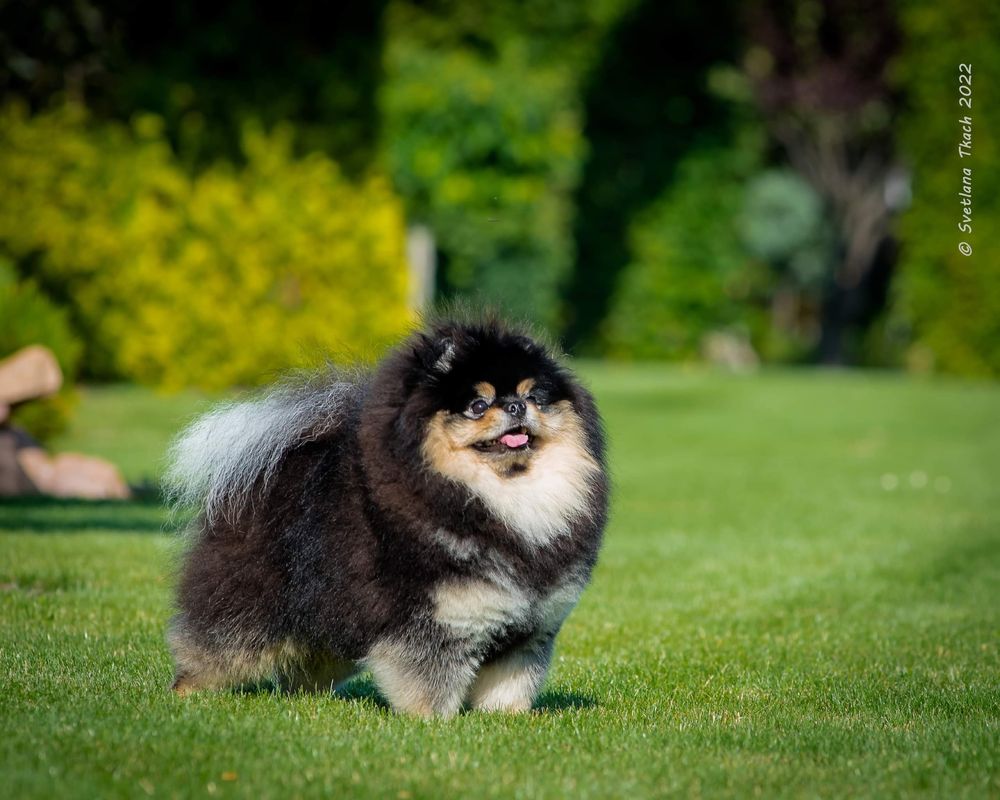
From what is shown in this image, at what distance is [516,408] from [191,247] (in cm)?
1430

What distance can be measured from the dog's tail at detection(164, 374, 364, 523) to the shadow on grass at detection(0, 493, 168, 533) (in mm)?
4320

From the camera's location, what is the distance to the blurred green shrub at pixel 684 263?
25.7m

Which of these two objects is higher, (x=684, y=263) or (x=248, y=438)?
(x=248, y=438)

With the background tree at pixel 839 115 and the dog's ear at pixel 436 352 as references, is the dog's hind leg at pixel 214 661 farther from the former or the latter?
the background tree at pixel 839 115

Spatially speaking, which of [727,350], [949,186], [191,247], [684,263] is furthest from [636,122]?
[191,247]

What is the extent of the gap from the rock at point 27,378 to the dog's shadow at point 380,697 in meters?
6.47

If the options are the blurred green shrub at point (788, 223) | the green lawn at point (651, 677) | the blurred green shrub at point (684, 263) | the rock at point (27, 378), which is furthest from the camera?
the blurred green shrub at point (788, 223)

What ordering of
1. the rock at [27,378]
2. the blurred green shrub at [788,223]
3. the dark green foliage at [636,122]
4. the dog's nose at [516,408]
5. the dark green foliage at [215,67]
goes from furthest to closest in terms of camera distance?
the blurred green shrub at [788,223] → the dark green foliage at [636,122] → the dark green foliage at [215,67] → the rock at [27,378] → the dog's nose at [516,408]

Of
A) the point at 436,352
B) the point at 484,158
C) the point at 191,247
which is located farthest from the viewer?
the point at 484,158

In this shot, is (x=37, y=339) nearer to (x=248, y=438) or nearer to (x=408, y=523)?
(x=248, y=438)

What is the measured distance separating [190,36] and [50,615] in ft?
47.9

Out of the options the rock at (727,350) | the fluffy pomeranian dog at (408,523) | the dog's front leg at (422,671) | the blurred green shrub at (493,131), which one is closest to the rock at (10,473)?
the fluffy pomeranian dog at (408,523)

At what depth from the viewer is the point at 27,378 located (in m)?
11.3

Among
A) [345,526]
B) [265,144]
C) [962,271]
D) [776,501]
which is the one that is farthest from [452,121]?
[345,526]
